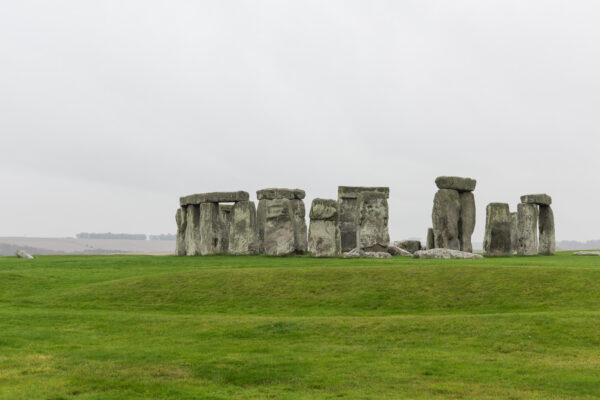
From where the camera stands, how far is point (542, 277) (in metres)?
17.0

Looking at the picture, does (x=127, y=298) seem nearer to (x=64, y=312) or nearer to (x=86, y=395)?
(x=64, y=312)

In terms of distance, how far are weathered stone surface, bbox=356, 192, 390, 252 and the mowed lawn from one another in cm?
817

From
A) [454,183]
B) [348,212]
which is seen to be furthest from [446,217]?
[348,212]

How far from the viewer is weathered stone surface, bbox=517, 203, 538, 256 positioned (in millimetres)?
31062

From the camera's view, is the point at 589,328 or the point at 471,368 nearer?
the point at 471,368

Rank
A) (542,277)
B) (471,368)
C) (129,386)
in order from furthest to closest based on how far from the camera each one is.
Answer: (542,277) < (471,368) < (129,386)

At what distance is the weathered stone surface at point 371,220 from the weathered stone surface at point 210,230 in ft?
26.4

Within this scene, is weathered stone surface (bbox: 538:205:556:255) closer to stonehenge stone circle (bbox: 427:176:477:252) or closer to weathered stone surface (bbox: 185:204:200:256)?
stonehenge stone circle (bbox: 427:176:477:252)

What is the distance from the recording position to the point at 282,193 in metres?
30.7

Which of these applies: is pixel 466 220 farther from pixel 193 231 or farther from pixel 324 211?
pixel 193 231

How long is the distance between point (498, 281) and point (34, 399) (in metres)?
11.6

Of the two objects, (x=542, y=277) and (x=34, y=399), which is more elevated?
(x=542, y=277)

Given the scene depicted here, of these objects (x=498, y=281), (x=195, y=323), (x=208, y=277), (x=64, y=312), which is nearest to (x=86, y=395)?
(x=195, y=323)

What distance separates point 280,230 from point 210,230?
14.4 feet
